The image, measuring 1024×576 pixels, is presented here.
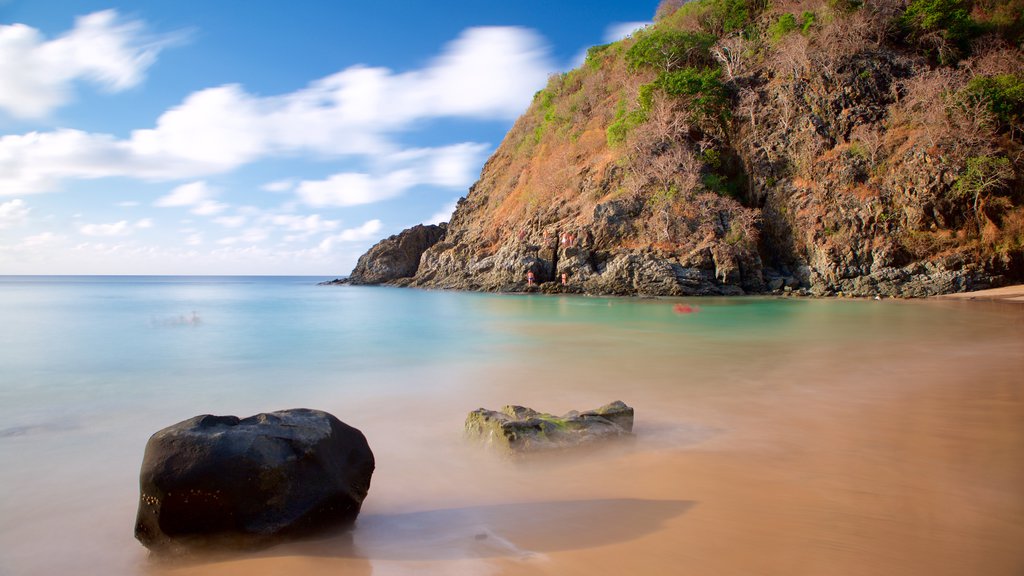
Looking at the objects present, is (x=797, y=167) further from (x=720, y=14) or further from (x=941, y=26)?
(x=720, y=14)

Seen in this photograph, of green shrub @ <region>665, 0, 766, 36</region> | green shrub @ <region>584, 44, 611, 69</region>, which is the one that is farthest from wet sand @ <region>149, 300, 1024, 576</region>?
green shrub @ <region>584, 44, 611, 69</region>

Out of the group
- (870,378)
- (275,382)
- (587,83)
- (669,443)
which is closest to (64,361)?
(275,382)

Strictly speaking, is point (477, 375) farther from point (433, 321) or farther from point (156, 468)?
point (433, 321)

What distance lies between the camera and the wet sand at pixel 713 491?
9.38 feet

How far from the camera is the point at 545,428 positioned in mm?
4594

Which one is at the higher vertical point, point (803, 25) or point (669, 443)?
point (803, 25)

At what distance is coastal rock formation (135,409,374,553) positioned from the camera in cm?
298

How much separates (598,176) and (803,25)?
16277mm

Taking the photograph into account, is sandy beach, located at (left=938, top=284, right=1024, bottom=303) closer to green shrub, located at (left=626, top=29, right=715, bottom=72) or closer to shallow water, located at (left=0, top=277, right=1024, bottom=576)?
shallow water, located at (left=0, top=277, right=1024, bottom=576)

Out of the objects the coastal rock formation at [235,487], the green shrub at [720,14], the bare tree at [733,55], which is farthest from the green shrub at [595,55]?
the coastal rock formation at [235,487]

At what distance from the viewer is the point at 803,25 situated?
34.2 meters

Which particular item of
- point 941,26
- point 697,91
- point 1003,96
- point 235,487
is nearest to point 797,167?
point 697,91

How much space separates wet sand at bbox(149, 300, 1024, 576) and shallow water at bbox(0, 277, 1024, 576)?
0.02 metres

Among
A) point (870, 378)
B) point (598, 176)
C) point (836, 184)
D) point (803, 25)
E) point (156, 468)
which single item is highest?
point (803, 25)
